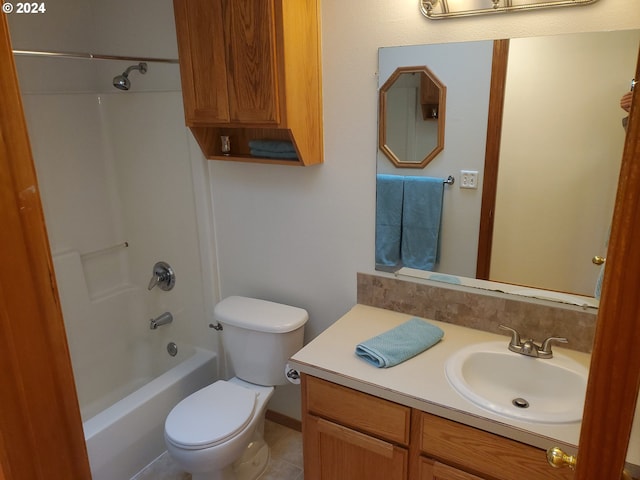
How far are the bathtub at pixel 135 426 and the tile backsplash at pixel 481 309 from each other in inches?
41.0

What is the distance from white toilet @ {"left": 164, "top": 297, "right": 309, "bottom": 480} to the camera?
1.81 meters

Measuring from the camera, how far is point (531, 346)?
158 cm

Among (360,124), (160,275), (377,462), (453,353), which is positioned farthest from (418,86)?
(160,275)

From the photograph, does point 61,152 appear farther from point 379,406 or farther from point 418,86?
point 379,406

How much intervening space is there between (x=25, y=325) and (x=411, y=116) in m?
1.50

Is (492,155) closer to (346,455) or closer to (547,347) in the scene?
(547,347)

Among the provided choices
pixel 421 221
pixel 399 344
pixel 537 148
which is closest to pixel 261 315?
pixel 399 344

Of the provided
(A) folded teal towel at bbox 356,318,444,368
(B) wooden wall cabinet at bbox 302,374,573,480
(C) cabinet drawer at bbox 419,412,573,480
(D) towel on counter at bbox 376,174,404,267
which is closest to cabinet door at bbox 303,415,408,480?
(B) wooden wall cabinet at bbox 302,374,573,480

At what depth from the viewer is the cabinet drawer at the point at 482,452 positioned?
1.25 m

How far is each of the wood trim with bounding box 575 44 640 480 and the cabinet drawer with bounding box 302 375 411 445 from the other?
2.84 ft

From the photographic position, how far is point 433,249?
186cm

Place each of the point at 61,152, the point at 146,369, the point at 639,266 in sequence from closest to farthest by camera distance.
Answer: the point at 639,266, the point at 61,152, the point at 146,369

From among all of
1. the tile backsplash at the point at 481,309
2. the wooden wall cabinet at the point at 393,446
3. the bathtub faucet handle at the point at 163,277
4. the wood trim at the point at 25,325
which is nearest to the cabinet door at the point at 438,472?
the wooden wall cabinet at the point at 393,446

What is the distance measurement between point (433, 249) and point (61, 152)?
2.00 metres
